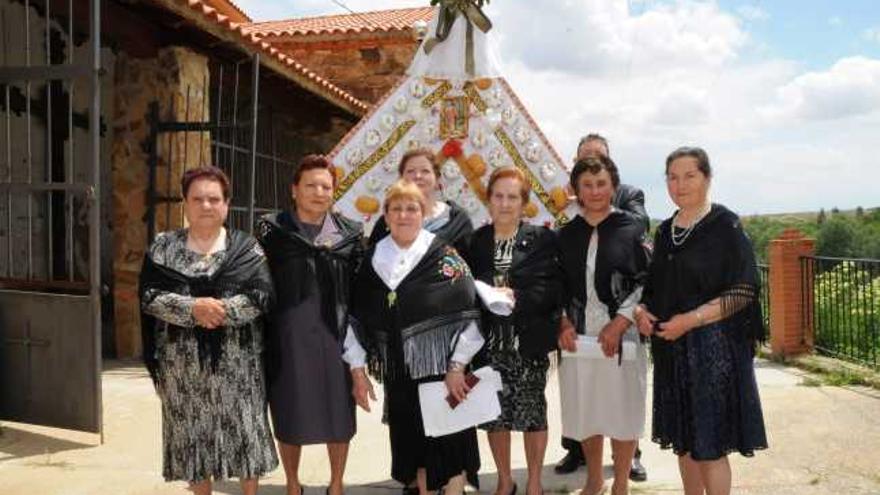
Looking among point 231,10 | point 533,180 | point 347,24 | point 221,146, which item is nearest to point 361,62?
point 347,24

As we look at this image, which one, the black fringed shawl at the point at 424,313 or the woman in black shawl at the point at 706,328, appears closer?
the woman in black shawl at the point at 706,328

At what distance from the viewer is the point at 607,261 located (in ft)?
10.7

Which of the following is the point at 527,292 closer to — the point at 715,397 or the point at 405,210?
the point at 405,210

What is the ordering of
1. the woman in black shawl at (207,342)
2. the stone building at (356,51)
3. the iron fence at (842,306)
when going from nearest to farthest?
the woman in black shawl at (207,342), the iron fence at (842,306), the stone building at (356,51)

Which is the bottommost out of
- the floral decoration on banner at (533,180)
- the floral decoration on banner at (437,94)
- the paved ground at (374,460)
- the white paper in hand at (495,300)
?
the paved ground at (374,460)

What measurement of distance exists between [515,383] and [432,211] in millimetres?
810

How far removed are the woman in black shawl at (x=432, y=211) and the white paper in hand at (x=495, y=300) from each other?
0.26 m

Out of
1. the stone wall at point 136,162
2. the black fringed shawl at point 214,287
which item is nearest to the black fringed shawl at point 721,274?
the black fringed shawl at point 214,287

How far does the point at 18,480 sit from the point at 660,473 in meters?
3.11

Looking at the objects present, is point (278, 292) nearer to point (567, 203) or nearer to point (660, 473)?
point (567, 203)

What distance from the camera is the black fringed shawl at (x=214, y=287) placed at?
2.89m

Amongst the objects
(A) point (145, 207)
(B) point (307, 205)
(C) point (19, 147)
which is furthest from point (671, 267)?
(C) point (19, 147)

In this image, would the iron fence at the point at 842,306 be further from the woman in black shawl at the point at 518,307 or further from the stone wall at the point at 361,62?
the stone wall at the point at 361,62

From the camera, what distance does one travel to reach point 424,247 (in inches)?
121
